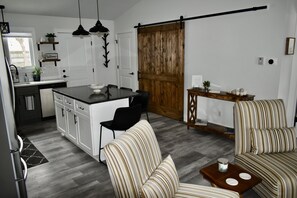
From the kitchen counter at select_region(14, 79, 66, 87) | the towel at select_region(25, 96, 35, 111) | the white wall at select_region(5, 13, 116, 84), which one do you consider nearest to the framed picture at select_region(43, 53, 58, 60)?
the white wall at select_region(5, 13, 116, 84)

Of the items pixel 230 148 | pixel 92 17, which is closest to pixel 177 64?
pixel 230 148

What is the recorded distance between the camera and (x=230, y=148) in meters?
3.67

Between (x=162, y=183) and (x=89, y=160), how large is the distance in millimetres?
1988

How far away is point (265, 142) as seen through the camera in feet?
8.06

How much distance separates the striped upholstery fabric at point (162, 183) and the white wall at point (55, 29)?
16.1 feet

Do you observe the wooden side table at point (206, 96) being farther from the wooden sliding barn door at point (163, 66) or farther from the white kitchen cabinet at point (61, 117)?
the white kitchen cabinet at point (61, 117)

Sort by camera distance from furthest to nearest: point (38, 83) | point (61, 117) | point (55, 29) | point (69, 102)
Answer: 1. point (55, 29)
2. point (38, 83)
3. point (61, 117)
4. point (69, 102)

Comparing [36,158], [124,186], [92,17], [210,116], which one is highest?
[92,17]

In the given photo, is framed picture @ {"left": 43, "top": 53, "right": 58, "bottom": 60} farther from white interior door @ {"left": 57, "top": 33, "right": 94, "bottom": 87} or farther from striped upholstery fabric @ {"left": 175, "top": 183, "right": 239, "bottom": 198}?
striped upholstery fabric @ {"left": 175, "top": 183, "right": 239, "bottom": 198}

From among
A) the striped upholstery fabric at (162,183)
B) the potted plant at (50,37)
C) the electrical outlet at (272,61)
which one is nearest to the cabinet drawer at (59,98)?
the potted plant at (50,37)

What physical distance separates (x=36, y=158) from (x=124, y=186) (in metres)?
2.51

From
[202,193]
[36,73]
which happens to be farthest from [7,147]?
[36,73]

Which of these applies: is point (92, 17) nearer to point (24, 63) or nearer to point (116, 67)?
point (116, 67)

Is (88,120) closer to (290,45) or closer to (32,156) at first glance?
(32,156)
